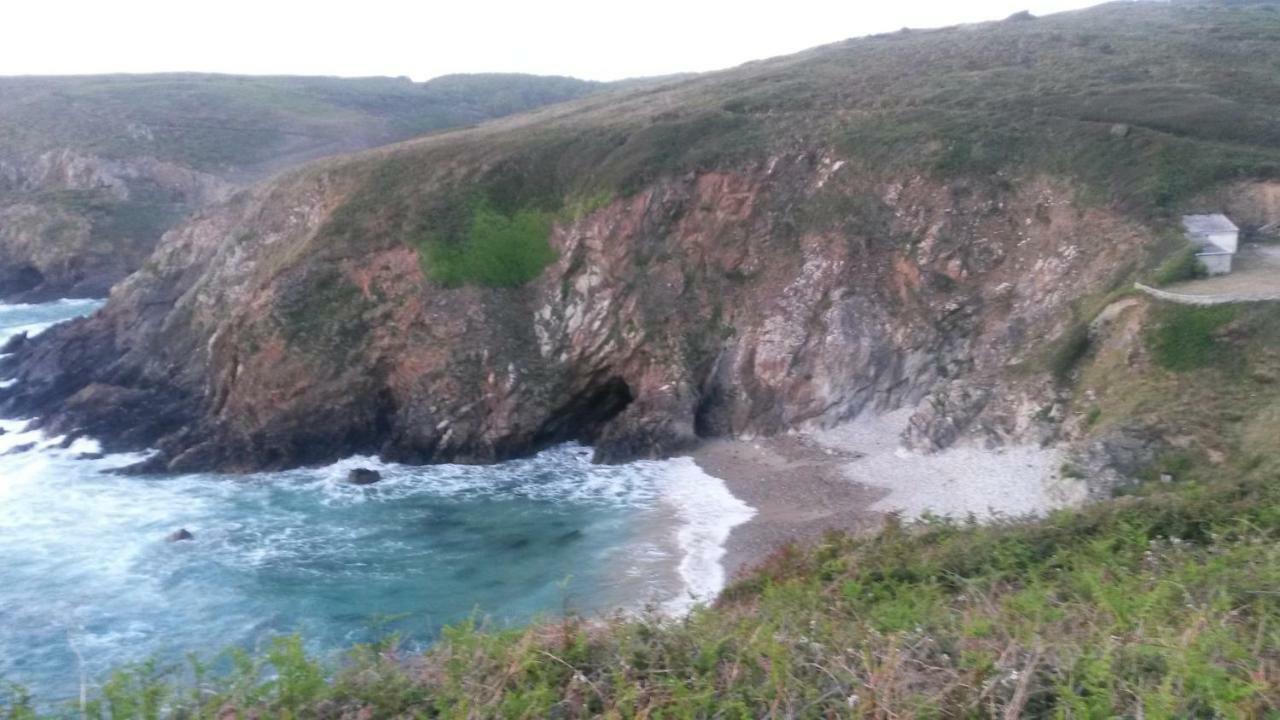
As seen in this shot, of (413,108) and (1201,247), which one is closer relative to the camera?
(1201,247)

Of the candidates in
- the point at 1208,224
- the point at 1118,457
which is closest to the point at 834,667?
the point at 1118,457

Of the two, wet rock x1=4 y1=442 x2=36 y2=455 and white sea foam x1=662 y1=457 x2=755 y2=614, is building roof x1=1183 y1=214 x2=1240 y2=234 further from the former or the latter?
wet rock x1=4 y1=442 x2=36 y2=455

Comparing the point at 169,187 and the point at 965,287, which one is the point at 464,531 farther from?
the point at 169,187

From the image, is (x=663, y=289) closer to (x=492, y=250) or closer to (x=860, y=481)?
(x=492, y=250)

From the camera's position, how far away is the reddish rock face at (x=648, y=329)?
26.3 meters

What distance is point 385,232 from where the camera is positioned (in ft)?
101

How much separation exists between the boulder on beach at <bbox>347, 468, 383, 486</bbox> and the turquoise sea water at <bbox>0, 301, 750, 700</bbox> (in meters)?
0.28

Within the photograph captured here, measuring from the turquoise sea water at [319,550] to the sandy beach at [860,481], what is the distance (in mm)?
867

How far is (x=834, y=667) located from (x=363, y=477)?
21.2 m

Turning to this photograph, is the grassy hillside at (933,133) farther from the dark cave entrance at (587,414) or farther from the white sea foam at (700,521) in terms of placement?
the white sea foam at (700,521)

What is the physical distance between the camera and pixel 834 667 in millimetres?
5906

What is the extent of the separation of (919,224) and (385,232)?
15823 mm

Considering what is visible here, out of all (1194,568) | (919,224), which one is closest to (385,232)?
(919,224)

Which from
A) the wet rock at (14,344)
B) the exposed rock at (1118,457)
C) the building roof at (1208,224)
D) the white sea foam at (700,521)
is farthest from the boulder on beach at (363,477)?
the building roof at (1208,224)
